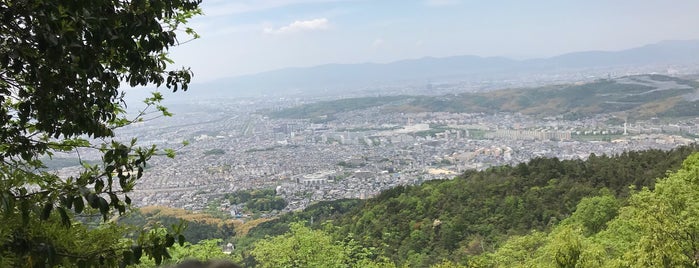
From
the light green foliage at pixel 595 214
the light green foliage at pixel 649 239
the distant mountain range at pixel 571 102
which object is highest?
the light green foliage at pixel 649 239

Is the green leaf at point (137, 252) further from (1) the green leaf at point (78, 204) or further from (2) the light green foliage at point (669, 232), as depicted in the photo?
(2) the light green foliage at point (669, 232)

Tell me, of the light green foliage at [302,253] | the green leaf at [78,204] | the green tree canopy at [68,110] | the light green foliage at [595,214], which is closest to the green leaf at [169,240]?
the green tree canopy at [68,110]

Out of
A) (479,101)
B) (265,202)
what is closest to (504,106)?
(479,101)

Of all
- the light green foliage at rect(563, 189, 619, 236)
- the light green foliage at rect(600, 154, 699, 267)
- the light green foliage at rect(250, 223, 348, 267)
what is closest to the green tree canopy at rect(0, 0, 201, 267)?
the light green foliage at rect(600, 154, 699, 267)

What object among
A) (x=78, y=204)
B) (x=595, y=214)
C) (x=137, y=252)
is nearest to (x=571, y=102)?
(x=595, y=214)

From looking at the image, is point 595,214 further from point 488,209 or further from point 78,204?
point 78,204

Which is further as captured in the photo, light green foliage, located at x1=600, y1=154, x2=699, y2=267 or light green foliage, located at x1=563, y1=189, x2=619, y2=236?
light green foliage, located at x1=563, y1=189, x2=619, y2=236

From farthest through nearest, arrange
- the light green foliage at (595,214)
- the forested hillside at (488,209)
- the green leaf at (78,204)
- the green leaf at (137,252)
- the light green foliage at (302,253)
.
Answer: the forested hillside at (488,209) → the light green foliage at (595,214) → the light green foliage at (302,253) → the green leaf at (137,252) → the green leaf at (78,204)

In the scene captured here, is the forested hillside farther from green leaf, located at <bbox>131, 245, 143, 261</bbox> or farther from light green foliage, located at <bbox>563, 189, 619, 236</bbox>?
green leaf, located at <bbox>131, 245, 143, 261</bbox>
